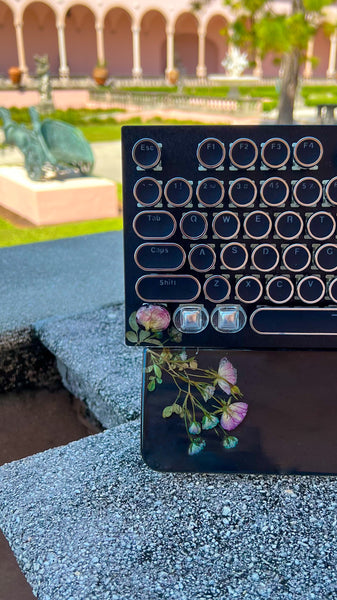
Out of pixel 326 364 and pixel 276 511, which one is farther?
pixel 326 364

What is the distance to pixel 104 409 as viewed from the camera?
125 centimetres

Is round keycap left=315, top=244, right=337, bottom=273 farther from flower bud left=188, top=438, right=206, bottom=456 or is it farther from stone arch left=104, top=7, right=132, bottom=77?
stone arch left=104, top=7, right=132, bottom=77

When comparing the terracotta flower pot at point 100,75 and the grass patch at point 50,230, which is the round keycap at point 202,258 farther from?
the terracotta flower pot at point 100,75

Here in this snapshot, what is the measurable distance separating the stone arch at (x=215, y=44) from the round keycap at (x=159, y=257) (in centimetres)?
2896

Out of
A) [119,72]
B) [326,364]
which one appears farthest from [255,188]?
[119,72]

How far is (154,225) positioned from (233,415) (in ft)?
1.13

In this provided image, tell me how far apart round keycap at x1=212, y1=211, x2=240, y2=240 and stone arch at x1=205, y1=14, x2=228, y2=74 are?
1140 inches

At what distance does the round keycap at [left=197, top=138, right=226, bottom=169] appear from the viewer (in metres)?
0.86

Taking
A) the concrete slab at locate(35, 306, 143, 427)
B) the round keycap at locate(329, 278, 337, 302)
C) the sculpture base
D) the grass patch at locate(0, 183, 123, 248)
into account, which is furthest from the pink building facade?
the round keycap at locate(329, 278, 337, 302)

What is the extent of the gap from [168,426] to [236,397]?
5.0 inches

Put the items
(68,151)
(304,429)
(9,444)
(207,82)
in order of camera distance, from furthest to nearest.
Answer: (207,82) → (68,151) → (9,444) → (304,429)

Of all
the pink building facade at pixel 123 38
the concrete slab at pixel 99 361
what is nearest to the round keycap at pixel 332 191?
the concrete slab at pixel 99 361

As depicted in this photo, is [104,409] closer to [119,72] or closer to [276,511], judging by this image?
→ [276,511]

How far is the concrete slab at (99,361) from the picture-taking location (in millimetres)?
1209
